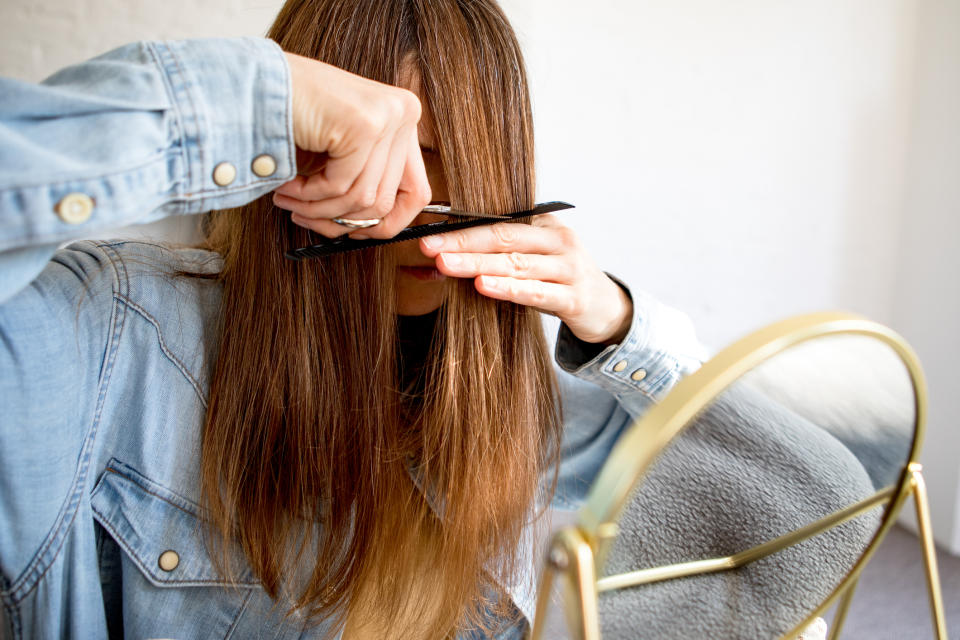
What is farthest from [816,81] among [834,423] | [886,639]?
[834,423]

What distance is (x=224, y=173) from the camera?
44 centimetres

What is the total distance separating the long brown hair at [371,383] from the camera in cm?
58

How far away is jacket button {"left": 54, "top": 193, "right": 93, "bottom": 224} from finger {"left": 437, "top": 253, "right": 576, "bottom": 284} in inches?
9.7

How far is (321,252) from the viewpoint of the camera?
1.69 feet

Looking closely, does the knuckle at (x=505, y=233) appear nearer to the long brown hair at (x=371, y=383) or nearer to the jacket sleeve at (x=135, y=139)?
the long brown hair at (x=371, y=383)

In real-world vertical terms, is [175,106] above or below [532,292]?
above

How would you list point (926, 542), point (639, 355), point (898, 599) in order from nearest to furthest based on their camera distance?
point (926, 542), point (639, 355), point (898, 599)

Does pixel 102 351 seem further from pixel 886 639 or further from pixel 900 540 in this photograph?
pixel 900 540

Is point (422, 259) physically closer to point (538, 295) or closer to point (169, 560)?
point (538, 295)

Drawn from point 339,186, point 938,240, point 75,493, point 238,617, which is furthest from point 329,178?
point 938,240

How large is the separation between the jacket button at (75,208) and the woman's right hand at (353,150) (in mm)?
133

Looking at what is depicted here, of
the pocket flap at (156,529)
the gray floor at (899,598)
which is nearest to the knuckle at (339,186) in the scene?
the pocket flap at (156,529)

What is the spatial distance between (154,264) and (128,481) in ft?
0.65

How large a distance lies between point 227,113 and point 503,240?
0.79ft
